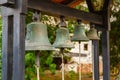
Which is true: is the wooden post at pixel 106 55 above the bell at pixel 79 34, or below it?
below

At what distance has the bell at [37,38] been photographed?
10.4 feet

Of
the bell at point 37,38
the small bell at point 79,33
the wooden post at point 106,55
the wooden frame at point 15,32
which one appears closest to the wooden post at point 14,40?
the wooden frame at point 15,32

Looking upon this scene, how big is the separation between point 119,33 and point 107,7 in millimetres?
3839

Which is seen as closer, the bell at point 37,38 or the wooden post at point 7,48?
the wooden post at point 7,48

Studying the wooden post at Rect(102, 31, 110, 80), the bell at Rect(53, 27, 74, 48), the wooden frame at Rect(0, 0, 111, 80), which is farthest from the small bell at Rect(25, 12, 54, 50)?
the wooden post at Rect(102, 31, 110, 80)

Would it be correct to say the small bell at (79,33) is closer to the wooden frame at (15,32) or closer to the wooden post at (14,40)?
the wooden frame at (15,32)

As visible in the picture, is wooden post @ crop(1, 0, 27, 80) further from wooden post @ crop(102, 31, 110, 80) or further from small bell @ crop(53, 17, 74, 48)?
wooden post @ crop(102, 31, 110, 80)

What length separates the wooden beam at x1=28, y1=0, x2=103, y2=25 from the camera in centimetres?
328

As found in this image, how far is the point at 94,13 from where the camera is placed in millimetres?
4359

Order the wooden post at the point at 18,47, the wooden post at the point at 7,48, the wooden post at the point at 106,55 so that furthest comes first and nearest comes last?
the wooden post at the point at 106,55, the wooden post at the point at 7,48, the wooden post at the point at 18,47

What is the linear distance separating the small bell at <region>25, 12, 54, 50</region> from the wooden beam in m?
0.16

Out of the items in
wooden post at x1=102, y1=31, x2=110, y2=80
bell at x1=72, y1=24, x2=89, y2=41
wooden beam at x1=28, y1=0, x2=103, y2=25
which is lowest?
wooden post at x1=102, y1=31, x2=110, y2=80

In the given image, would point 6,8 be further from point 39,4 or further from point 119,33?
point 119,33

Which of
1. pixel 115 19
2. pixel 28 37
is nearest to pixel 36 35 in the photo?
pixel 28 37
